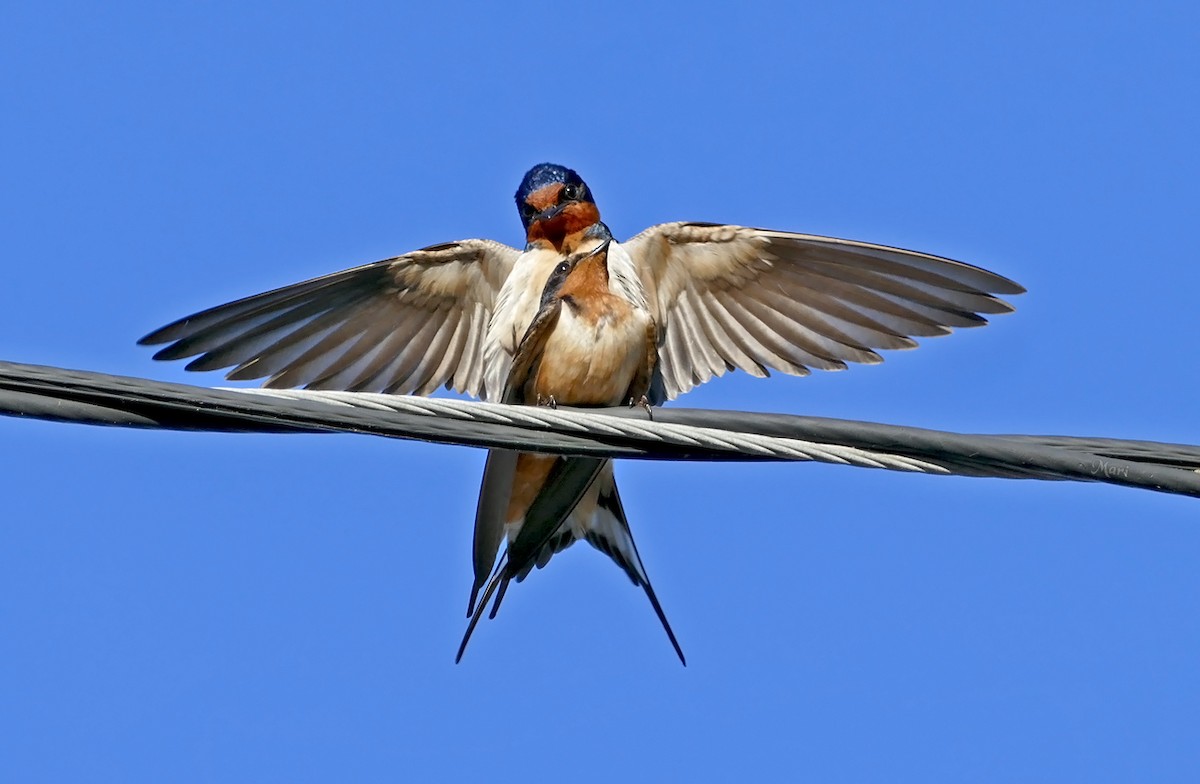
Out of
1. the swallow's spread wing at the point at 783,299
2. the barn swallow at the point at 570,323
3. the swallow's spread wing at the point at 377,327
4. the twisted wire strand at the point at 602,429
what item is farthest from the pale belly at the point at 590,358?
the twisted wire strand at the point at 602,429

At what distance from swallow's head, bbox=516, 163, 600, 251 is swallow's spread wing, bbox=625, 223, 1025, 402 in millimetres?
201

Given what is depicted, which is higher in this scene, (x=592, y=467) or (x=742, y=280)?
(x=742, y=280)

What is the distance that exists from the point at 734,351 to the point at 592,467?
1.11 metres

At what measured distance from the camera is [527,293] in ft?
16.1

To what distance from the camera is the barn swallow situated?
4.54 m

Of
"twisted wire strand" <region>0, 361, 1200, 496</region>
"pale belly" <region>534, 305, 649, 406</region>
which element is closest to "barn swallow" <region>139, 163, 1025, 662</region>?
"pale belly" <region>534, 305, 649, 406</region>

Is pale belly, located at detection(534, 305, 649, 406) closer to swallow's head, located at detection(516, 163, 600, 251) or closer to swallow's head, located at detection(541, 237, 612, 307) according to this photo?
swallow's head, located at detection(541, 237, 612, 307)

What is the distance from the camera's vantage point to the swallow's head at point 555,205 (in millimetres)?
5156

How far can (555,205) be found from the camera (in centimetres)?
520

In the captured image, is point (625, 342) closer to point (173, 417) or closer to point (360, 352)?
point (360, 352)

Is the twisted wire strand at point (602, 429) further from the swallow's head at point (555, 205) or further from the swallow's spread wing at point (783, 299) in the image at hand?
the swallow's head at point (555, 205)

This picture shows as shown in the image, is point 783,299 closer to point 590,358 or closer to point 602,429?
A: point 590,358

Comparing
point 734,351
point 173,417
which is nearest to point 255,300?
point 734,351

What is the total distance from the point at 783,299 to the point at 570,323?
3.15ft
